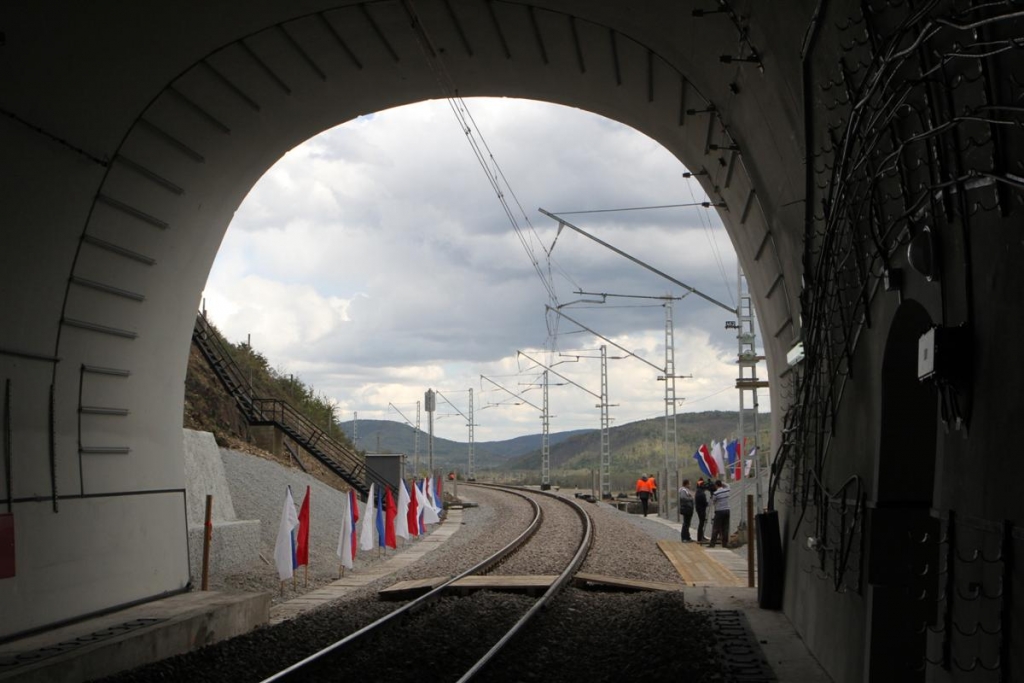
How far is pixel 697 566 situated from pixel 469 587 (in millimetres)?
5615

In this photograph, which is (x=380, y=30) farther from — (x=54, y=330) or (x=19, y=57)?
(x=54, y=330)

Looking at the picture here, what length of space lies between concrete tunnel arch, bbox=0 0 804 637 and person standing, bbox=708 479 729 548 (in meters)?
10.1

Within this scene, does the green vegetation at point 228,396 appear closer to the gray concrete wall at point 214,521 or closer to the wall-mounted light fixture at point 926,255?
the gray concrete wall at point 214,521

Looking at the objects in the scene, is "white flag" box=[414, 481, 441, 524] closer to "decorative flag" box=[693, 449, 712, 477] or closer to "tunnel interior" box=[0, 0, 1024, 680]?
"decorative flag" box=[693, 449, 712, 477]

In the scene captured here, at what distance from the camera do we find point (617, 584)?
590 inches

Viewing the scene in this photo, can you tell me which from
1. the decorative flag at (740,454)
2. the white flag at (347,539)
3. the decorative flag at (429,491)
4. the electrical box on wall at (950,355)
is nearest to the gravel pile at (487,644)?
the white flag at (347,539)

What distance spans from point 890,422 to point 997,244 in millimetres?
2540

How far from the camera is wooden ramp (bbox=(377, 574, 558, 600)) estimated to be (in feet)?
46.5

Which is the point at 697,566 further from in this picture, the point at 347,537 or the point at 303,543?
the point at 303,543

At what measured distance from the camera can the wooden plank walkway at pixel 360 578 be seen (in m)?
14.1

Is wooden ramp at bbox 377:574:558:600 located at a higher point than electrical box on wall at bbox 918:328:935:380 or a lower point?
lower

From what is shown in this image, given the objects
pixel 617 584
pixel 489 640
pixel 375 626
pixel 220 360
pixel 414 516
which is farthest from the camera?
pixel 220 360

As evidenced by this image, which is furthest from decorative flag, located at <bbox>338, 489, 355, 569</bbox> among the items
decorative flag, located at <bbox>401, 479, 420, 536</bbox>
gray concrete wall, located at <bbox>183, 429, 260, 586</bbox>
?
decorative flag, located at <bbox>401, 479, 420, 536</bbox>

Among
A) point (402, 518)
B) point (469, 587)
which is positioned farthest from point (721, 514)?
point (469, 587)
